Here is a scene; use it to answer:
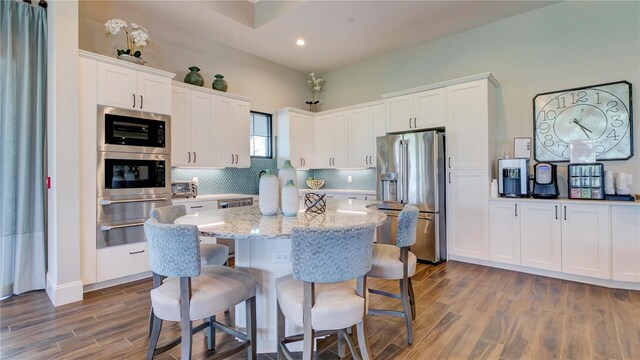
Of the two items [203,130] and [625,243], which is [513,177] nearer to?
[625,243]

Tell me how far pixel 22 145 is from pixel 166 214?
2.09 metres

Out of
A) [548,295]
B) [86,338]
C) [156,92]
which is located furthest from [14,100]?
[548,295]

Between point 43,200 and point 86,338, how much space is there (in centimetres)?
175

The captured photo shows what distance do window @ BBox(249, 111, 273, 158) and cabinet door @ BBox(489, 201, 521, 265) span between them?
12.2ft

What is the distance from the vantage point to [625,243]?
302 cm

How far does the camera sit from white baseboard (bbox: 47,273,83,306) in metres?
2.72

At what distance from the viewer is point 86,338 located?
217 centimetres

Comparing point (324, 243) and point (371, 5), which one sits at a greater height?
point (371, 5)

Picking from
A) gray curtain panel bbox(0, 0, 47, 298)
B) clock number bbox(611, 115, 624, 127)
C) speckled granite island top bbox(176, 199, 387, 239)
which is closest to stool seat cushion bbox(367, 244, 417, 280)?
speckled granite island top bbox(176, 199, 387, 239)

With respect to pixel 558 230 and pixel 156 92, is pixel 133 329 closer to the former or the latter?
pixel 156 92

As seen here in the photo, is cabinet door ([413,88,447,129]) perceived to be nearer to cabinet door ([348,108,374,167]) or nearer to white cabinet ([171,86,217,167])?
cabinet door ([348,108,374,167])

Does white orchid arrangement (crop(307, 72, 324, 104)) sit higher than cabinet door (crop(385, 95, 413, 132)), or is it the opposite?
white orchid arrangement (crop(307, 72, 324, 104))

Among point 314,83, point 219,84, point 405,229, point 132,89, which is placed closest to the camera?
point 405,229

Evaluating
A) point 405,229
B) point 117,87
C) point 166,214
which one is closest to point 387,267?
point 405,229
